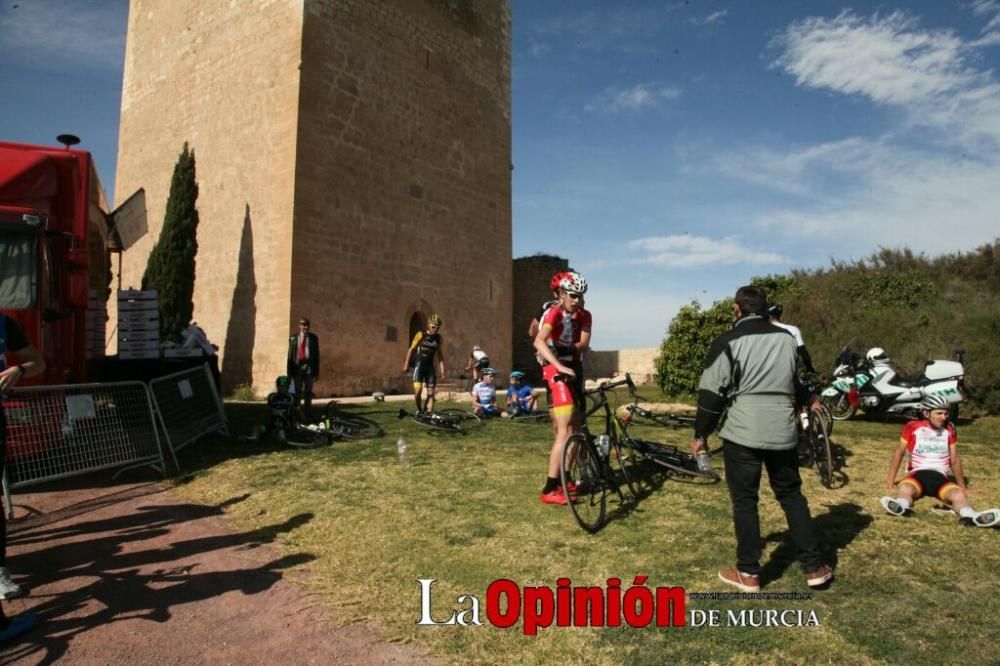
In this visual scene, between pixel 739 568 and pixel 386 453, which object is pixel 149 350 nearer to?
pixel 386 453

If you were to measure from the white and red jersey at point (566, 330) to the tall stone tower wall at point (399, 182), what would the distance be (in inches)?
415

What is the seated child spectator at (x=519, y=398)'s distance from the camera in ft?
34.2

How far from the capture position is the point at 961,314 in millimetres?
11961

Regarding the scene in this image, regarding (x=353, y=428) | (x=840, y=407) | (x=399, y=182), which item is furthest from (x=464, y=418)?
(x=399, y=182)

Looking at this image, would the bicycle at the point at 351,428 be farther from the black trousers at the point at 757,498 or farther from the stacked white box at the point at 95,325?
the black trousers at the point at 757,498

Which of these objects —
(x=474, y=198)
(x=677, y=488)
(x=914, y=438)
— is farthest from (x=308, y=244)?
(x=914, y=438)

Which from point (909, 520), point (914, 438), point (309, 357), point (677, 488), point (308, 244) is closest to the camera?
point (909, 520)

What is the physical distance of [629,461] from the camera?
630 cm

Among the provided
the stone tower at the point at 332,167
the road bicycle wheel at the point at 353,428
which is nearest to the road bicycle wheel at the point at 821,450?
the road bicycle wheel at the point at 353,428

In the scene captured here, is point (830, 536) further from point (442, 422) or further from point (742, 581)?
point (442, 422)

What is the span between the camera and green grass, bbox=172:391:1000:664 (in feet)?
9.91

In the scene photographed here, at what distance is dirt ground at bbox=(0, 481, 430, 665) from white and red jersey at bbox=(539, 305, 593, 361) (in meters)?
2.52

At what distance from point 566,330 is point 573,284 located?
0.38 meters

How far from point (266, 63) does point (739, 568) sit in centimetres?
1595
